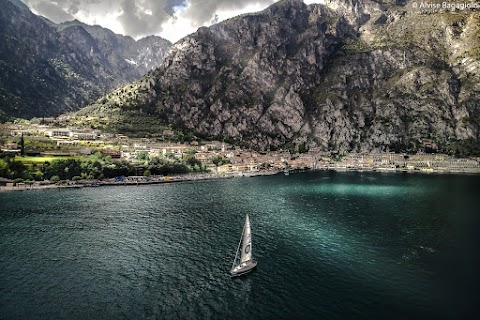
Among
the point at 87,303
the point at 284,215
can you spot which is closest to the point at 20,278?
the point at 87,303

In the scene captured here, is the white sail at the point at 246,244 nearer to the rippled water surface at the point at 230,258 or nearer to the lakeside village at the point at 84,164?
the rippled water surface at the point at 230,258

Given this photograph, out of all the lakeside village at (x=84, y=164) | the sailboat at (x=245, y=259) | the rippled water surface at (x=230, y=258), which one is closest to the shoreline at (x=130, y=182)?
the lakeside village at (x=84, y=164)

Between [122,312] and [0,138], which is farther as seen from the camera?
[0,138]

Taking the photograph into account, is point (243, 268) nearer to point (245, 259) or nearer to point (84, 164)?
point (245, 259)

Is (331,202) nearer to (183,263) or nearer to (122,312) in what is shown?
(183,263)

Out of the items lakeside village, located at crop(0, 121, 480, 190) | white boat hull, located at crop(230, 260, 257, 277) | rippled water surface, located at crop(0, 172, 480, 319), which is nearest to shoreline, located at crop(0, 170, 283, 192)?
lakeside village, located at crop(0, 121, 480, 190)

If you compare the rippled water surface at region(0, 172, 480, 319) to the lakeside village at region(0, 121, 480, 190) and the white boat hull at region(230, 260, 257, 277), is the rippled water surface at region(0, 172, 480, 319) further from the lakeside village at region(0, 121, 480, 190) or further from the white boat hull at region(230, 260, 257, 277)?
the lakeside village at region(0, 121, 480, 190)

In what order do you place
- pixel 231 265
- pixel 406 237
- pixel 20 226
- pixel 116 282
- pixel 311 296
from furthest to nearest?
pixel 20 226 < pixel 406 237 < pixel 231 265 < pixel 116 282 < pixel 311 296
